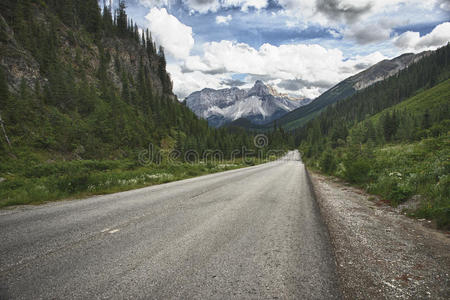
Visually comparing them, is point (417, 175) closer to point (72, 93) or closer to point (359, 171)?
point (359, 171)

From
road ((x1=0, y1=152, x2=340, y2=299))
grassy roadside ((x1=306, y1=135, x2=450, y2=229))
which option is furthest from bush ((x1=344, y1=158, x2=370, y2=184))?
road ((x1=0, y1=152, x2=340, y2=299))

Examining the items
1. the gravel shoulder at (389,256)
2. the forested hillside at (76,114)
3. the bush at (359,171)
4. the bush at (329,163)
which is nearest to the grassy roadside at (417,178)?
the bush at (359,171)

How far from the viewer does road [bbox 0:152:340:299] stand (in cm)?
253

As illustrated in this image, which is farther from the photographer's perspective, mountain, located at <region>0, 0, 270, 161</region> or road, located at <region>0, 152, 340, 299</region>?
mountain, located at <region>0, 0, 270, 161</region>

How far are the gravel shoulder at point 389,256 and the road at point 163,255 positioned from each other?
0.31m

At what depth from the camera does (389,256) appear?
146 inches

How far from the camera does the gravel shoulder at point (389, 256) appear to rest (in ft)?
8.94

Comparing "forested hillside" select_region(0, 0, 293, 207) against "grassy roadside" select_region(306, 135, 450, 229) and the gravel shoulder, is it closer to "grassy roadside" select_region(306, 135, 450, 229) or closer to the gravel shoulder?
the gravel shoulder

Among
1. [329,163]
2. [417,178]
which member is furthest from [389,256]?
[329,163]

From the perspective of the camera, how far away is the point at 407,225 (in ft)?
17.6

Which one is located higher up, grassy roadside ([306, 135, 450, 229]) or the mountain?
the mountain

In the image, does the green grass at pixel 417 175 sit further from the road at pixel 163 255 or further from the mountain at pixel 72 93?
the mountain at pixel 72 93

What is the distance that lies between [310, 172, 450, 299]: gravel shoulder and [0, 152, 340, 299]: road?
0.31 metres

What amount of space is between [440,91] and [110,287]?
162 m
